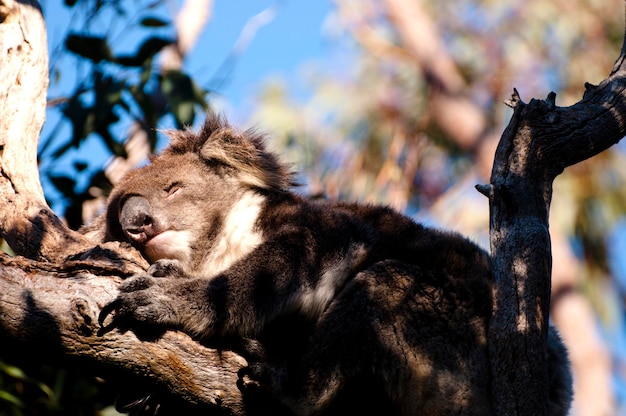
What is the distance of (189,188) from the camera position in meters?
4.39

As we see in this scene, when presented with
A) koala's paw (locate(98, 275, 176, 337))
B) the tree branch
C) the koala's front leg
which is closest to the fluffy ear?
the koala's front leg

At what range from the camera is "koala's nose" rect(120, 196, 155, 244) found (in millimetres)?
3994

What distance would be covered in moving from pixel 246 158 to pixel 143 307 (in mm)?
1607

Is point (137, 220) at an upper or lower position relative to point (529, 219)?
lower

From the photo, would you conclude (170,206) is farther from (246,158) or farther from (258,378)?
(258,378)

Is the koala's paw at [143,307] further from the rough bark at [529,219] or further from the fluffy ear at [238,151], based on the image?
the rough bark at [529,219]

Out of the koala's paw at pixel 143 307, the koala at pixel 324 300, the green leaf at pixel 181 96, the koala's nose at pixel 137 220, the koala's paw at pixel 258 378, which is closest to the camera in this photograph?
the koala's paw at pixel 143 307

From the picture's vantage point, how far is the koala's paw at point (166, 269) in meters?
3.60

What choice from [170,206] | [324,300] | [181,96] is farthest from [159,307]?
[181,96]

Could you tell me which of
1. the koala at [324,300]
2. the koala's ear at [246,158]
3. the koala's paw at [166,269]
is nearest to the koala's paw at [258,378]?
the koala at [324,300]

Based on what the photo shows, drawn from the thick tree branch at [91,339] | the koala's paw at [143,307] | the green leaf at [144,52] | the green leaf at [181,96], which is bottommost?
the thick tree branch at [91,339]

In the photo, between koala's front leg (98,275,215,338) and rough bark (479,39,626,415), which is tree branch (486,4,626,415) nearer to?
rough bark (479,39,626,415)

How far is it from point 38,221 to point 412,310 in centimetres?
188

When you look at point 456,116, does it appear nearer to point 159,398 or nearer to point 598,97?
point 598,97
